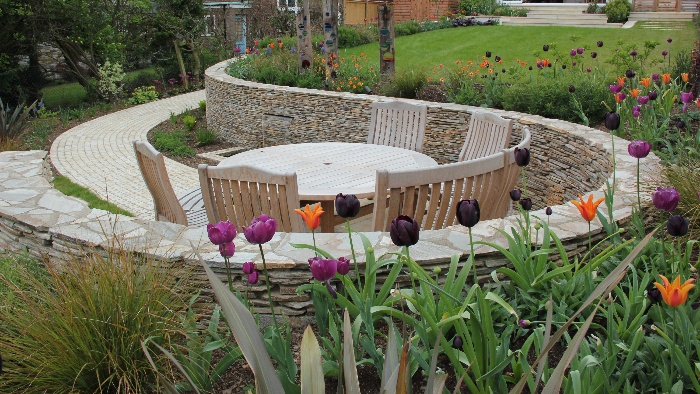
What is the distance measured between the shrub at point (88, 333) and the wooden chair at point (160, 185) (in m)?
1.31

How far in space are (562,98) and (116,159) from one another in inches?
237

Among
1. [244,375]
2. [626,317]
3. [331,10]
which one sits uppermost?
[331,10]

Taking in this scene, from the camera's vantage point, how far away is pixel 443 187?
353cm

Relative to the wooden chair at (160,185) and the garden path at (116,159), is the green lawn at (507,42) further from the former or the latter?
the wooden chair at (160,185)

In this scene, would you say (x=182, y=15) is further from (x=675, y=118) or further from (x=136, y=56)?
(x=675, y=118)

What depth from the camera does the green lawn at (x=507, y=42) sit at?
1500 cm

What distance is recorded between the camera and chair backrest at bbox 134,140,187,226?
379 cm

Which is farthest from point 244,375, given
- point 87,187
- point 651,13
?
point 651,13

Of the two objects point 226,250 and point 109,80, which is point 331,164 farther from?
point 109,80

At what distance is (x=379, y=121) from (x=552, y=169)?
5.34 feet

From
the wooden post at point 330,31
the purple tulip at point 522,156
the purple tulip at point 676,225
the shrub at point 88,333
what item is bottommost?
the shrub at point 88,333

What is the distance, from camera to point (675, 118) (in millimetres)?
5641

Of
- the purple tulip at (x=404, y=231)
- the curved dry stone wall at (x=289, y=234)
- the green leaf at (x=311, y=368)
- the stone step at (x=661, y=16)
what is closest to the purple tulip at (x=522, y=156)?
the curved dry stone wall at (x=289, y=234)

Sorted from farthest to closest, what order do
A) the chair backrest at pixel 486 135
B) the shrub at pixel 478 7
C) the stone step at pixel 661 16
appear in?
the shrub at pixel 478 7 → the stone step at pixel 661 16 → the chair backrest at pixel 486 135
